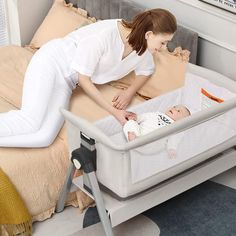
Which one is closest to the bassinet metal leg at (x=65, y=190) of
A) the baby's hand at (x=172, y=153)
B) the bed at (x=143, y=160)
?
the bed at (x=143, y=160)

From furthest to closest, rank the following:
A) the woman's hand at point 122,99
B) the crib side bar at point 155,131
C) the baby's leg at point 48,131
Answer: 1. the woman's hand at point 122,99
2. the baby's leg at point 48,131
3. the crib side bar at point 155,131

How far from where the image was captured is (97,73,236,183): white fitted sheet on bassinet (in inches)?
79.9

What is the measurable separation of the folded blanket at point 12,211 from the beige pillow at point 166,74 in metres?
0.78

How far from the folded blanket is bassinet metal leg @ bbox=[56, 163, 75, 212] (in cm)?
15

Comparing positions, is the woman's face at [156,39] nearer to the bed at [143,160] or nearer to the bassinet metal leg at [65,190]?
the bed at [143,160]

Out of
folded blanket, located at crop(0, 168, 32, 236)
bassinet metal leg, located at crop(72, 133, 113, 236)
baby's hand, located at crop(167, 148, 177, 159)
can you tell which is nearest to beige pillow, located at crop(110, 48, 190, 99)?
baby's hand, located at crop(167, 148, 177, 159)

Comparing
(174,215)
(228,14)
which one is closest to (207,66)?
(228,14)

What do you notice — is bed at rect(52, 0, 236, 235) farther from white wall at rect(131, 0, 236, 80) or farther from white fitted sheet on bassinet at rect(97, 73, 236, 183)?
white wall at rect(131, 0, 236, 80)

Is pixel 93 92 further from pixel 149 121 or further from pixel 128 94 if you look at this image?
pixel 149 121

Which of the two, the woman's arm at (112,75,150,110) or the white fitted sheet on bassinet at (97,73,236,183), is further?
the woman's arm at (112,75,150,110)

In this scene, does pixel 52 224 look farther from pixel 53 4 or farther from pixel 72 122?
pixel 53 4

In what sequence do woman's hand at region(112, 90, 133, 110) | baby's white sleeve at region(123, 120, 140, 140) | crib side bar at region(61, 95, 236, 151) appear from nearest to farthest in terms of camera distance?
1. crib side bar at region(61, 95, 236, 151)
2. baby's white sleeve at region(123, 120, 140, 140)
3. woman's hand at region(112, 90, 133, 110)

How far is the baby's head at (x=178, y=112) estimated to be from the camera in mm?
2324

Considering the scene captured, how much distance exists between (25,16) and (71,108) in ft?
3.50
